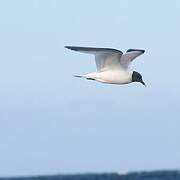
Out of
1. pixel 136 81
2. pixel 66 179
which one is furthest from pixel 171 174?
pixel 136 81

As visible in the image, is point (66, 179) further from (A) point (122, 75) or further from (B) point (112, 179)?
(A) point (122, 75)

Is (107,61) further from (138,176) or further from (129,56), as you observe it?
(138,176)

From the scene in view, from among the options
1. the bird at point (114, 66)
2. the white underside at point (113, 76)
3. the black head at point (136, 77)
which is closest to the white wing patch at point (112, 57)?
the bird at point (114, 66)

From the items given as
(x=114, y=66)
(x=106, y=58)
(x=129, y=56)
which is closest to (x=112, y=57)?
(x=106, y=58)

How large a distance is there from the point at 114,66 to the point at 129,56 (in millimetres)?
403

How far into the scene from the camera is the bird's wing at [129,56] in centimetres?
2244

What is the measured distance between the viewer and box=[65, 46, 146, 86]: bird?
2186 centimetres

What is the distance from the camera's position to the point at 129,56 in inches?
886

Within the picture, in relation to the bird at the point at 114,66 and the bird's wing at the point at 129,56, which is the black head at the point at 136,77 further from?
the bird's wing at the point at 129,56

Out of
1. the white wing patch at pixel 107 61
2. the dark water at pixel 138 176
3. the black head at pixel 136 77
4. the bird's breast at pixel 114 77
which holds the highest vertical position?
the white wing patch at pixel 107 61

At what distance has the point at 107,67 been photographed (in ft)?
73.0

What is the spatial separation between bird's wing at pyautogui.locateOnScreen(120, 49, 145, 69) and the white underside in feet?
0.61

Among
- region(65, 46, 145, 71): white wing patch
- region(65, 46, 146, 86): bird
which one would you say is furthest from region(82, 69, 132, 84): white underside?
region(65, 46, 145, 71): white wing patch

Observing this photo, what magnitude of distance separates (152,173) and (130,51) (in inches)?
950
